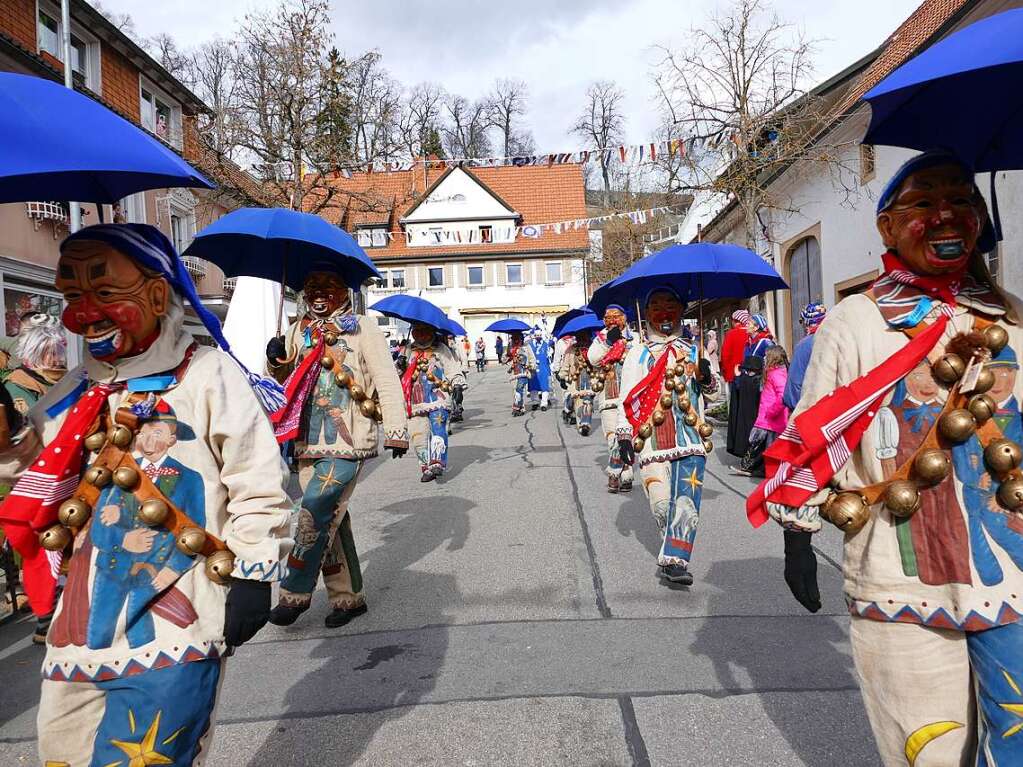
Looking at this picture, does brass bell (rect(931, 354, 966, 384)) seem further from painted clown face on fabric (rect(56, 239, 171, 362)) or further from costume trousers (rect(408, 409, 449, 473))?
costume trousers (rect(408, 409, 449, 473))

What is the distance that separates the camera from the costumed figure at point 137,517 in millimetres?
1979

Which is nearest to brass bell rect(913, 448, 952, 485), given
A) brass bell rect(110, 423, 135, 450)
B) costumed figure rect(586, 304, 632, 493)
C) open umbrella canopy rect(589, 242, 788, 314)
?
brass bell rect(110, 423, 135, 450)

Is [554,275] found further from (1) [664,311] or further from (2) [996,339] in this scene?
(2) [996,339]

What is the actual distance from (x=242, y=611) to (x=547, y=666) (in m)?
2.21

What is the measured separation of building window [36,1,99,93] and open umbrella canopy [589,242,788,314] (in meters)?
16.8

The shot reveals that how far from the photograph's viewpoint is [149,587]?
2.03 meters

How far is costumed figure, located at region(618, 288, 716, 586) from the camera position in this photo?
509 centimetres

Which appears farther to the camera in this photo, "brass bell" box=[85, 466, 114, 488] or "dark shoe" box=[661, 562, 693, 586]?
"dark shoe" box=[661, 562, 693, 586]

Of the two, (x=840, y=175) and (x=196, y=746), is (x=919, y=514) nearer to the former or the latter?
(x=196, y=746)

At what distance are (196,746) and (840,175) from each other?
15.1 meters

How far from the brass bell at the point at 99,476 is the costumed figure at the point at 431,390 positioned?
737 centimetres

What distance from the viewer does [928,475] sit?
1.97 meters

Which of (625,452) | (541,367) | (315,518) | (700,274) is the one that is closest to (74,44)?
(541,367)

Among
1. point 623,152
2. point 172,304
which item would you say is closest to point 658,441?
point 172,304
